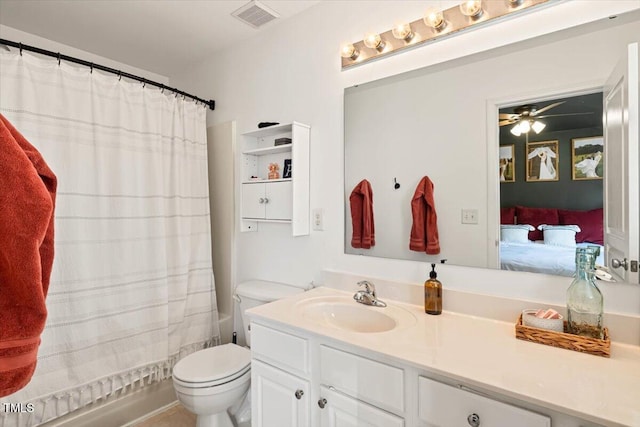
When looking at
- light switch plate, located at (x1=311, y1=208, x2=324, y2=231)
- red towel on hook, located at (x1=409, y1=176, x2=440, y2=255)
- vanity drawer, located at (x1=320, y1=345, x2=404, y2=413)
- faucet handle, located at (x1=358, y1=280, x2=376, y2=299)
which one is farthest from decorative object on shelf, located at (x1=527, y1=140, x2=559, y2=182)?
light switch plate, located at (x1=311, y1=208, x2=324, y2=231)

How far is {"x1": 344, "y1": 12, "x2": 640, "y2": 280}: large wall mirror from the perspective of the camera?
116 centimetres

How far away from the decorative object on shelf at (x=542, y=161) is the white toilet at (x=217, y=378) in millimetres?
→ 1298

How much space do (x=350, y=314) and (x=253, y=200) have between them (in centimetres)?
94

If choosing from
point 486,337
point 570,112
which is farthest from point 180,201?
point 570,112

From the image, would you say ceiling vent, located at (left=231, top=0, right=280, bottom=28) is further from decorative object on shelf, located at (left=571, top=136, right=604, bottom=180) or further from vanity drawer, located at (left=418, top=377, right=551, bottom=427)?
vanity drawer, located at (left=418, top=377, right=551, bottom=427)

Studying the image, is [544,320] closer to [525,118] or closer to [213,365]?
[525,118]

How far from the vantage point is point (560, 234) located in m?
A: 1.20

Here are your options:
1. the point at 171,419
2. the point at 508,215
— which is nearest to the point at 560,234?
the point at 508,215

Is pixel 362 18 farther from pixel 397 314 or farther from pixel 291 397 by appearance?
pixel 291 397

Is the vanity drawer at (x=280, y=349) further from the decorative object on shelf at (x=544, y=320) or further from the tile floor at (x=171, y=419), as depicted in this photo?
the tile floor at (x=171, y=419)

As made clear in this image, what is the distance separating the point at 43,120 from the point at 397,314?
6.42 feet

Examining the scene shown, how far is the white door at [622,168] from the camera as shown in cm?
97

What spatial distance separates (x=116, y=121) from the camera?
191 centimetres

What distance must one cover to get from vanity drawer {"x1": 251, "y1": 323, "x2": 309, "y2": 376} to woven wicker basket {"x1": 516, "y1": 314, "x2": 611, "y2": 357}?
759 mm
